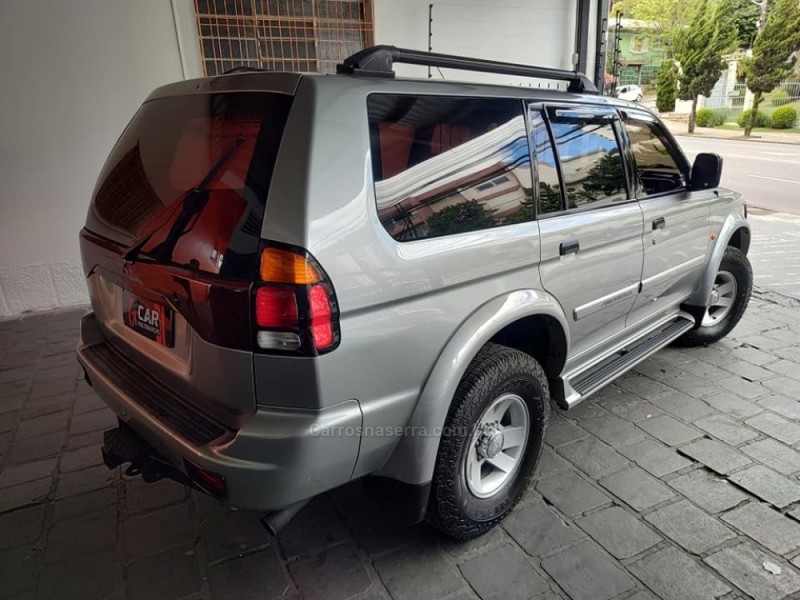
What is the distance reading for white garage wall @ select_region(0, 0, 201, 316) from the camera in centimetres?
456

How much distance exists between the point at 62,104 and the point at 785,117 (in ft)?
94.3

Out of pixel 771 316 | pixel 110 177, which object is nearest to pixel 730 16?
pixel 771 316

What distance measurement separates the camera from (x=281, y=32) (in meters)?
5.38

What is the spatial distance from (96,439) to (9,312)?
2.90m

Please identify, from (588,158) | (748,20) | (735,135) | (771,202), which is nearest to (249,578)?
(588,158)

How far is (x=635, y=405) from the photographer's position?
10.7 ft

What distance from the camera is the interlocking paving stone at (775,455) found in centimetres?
265

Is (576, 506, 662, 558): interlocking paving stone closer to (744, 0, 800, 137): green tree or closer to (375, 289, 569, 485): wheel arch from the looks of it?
(375, 289, 569, 485): wheel arch

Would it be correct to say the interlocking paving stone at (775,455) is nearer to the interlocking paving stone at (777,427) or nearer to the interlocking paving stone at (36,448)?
the interlocking paving stone at (777,427)

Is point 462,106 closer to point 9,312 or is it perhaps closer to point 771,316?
point 771,316

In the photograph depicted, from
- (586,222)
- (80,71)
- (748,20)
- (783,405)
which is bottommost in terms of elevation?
(783,405)

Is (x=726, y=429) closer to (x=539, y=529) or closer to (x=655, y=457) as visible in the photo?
(x=655, y=457)

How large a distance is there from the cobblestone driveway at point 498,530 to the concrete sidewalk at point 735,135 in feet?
64.9

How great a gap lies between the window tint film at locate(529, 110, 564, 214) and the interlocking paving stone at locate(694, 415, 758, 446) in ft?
5.35
